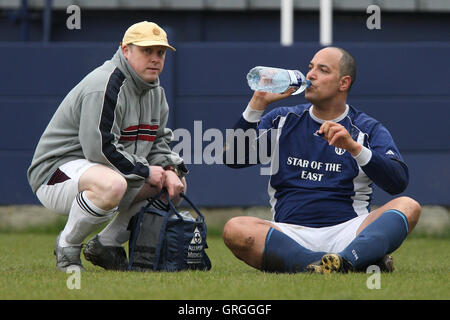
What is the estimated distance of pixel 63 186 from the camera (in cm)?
536

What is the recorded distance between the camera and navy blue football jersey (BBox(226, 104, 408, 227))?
17.6ft

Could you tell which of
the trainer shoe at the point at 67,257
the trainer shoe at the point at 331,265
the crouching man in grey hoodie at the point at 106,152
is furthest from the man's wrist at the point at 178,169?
the trainer shoe at the point at 331,265

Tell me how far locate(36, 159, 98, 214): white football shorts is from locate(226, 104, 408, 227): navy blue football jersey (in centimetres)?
93

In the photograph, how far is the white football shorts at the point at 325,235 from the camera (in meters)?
5.28

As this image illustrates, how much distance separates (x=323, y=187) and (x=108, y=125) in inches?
50.1

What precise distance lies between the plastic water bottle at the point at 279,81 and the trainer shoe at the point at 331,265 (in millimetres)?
→ 1072

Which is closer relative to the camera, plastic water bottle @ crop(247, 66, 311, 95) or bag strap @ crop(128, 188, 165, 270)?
bag strap @ crop(128, 188, 165, 270)

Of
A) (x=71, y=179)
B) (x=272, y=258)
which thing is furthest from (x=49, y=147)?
(x=272, y=258)

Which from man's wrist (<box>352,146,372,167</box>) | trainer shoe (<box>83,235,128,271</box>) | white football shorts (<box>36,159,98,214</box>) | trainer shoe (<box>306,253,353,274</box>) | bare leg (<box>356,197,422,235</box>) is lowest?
trainer shoe (<box>83,235,128,271</box>)

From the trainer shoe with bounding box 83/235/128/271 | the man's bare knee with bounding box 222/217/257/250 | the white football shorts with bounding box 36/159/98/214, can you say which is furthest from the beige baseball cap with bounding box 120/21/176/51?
the trainer shoe with bounding box 83/235/128/271

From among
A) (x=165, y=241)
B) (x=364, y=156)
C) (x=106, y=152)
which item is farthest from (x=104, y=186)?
(x=364, y=156)

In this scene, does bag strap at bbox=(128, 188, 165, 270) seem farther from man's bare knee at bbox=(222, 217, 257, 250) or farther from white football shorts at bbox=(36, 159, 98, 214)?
man's bare knee at bbox=(222, 217, 257, 250)
